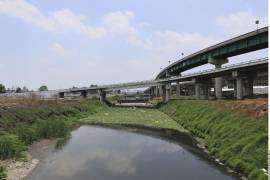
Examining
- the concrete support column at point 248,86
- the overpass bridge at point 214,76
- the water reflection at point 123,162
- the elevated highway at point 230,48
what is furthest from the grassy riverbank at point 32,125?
the elevated highway at point 230,48

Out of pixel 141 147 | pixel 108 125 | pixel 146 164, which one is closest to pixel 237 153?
pixel 146 164

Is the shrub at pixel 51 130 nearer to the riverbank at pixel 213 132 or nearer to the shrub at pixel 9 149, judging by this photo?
the riverbank at pixel 213 132

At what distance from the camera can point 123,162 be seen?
118 feet

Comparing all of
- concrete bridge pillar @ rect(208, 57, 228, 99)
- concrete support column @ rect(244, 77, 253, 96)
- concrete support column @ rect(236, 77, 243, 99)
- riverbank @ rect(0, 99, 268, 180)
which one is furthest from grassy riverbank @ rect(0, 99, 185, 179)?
concrete bridge pillar @ rect(208, 57, 228, 99)

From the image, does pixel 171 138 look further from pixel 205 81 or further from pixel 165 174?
pixel 205 81

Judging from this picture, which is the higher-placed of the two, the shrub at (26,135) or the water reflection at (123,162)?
the shrub at (26,135)

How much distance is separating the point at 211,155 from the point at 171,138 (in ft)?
49.6

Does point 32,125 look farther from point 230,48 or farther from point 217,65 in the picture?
point 217,65

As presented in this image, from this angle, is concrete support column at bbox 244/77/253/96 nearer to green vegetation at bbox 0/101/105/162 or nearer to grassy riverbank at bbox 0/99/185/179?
grassy riverbank at bbox 0/99/185/179

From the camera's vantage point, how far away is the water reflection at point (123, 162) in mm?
30469

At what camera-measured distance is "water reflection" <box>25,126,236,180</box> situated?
100.0 ft

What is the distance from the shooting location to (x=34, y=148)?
1660 inches

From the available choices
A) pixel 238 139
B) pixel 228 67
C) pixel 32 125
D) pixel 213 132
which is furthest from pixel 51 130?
pixel 228 67

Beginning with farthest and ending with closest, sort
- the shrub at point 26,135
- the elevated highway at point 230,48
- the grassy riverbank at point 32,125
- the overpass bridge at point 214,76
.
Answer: the elevated highway at point 230,48
the overpass bridge at point 214,76
the shrub at point 26,135
the grassy riverbank at point 32,125
